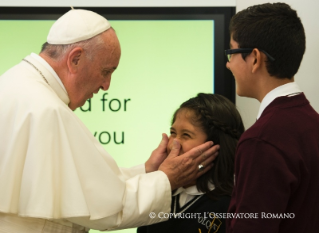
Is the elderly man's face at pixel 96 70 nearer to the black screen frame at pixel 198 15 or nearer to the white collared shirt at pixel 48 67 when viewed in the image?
the white collared shirt at pixel 48 67

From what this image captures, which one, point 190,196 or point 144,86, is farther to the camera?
point 144,86

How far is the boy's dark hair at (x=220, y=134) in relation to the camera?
8.61 ft

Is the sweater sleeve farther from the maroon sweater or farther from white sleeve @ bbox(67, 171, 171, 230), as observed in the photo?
white sleeve @ bbox(67, 171, 171, 230)

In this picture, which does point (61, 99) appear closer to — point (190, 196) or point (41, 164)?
point (41, 164)

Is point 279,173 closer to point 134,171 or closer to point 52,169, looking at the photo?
point 52,169

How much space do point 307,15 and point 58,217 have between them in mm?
2160

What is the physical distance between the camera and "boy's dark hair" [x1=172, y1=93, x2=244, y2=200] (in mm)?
2625

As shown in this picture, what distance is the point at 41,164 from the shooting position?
86.7 inches

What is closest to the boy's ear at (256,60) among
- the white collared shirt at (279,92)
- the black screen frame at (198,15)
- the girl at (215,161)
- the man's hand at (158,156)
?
the white collared shirt at (279,92)

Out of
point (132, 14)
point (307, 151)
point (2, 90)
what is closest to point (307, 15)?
point (132, 14)

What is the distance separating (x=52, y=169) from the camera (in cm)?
224

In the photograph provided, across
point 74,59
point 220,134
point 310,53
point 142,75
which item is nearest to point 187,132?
point 220,134

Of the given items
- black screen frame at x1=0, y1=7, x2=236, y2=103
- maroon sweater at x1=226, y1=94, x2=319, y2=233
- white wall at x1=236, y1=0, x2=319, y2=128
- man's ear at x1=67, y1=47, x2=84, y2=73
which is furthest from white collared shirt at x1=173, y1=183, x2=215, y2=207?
white wall at x1=236, y1=0, x2=319, y2=128

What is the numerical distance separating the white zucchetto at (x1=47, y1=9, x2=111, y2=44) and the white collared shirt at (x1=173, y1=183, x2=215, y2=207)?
3.05 feet
